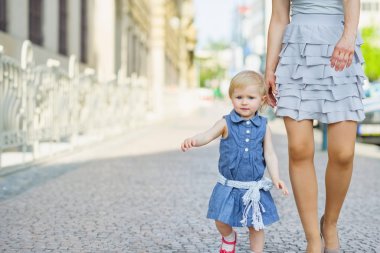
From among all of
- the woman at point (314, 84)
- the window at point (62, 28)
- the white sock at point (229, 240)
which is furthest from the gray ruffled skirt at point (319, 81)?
the window at point (62, 28)

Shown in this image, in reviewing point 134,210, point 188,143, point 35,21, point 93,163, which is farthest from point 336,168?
point 35,21

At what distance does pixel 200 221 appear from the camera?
5441 millimetres

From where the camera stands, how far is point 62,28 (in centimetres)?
1753

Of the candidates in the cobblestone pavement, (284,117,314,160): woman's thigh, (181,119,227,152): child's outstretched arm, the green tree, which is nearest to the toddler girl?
(181,119,227,152): child's outstretched arm

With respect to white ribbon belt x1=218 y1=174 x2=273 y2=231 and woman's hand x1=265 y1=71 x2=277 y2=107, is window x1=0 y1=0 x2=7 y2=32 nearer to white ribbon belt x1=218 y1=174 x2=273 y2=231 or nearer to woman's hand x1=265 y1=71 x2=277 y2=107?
woman's hand x1=265 y1=71 x2=277 y2=107

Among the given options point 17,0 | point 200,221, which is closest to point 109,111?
point 17,0

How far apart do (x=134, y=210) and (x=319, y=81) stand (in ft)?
8.05

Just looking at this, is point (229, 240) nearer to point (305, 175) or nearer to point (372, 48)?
point (305, 175)

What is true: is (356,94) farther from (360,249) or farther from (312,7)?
(360,249)

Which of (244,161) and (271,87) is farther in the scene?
(271,87)

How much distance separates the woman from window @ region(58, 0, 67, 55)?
13532mm

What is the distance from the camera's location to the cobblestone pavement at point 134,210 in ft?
15.2

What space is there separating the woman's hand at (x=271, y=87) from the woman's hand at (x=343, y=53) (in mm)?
318

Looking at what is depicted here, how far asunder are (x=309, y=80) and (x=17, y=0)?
10023 mm
